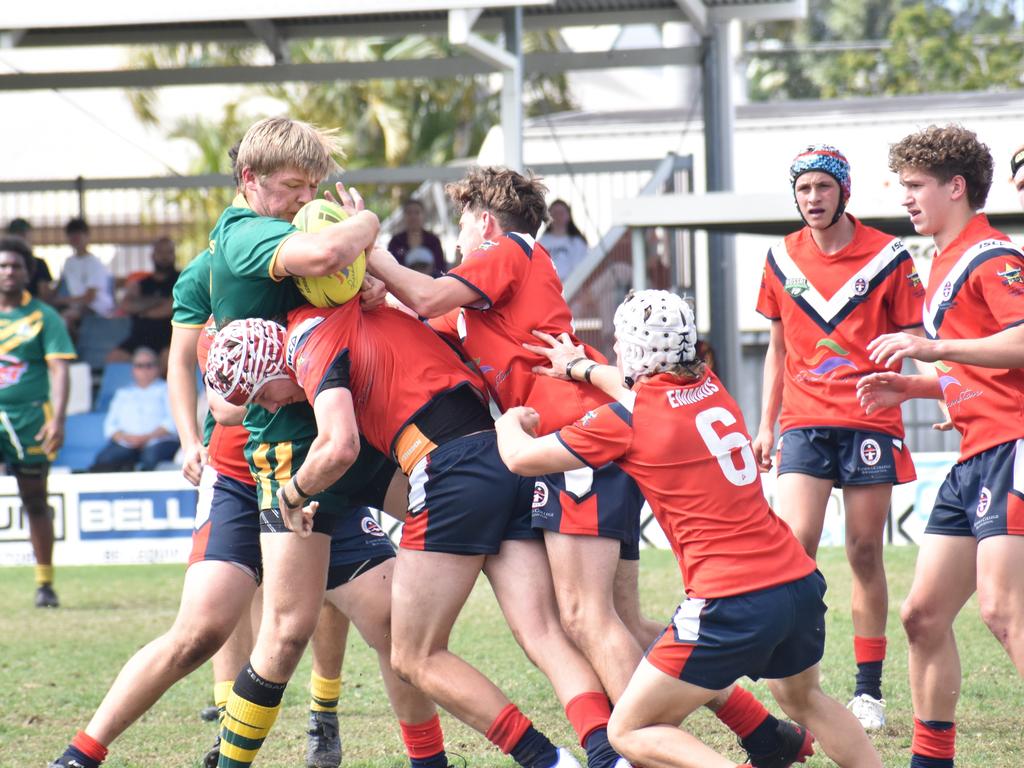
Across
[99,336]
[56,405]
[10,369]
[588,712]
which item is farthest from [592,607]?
[99,336]

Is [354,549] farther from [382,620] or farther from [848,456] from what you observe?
[848,456]

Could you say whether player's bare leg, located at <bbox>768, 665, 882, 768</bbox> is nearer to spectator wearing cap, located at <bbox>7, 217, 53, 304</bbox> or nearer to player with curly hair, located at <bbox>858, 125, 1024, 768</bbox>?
player with curly hair, located at <bbox>858, 125, 1024, 768</bbox>

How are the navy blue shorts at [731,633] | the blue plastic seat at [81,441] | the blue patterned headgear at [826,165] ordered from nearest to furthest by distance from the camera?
the navy blue shorts at [731,633], the blue patterned headgear at [826,165], the blue plastic seat at [81,441]

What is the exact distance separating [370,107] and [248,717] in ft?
93.3

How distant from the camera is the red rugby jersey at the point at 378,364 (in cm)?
457

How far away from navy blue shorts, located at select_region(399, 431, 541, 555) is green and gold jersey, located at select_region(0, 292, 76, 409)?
6.16 meters

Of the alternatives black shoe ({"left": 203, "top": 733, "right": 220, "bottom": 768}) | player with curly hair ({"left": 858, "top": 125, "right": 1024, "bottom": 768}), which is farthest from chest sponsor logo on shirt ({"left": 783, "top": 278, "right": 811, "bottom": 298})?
black shoe ({"left": 203, "top": 733, "right": 220, "bottom": 768})

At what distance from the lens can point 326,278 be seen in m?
4.53

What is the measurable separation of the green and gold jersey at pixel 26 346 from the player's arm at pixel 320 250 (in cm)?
622

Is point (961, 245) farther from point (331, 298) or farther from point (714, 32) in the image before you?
point (714, 32)

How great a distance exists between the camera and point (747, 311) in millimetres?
23969

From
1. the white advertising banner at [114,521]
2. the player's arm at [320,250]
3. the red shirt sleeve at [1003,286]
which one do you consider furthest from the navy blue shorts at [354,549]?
the white advertising banner at [114,521]

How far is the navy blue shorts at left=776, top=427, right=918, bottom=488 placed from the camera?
19.9 ft

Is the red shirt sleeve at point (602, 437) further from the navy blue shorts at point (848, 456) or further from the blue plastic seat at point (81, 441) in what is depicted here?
the blue plastic seat at point (81, 441)
